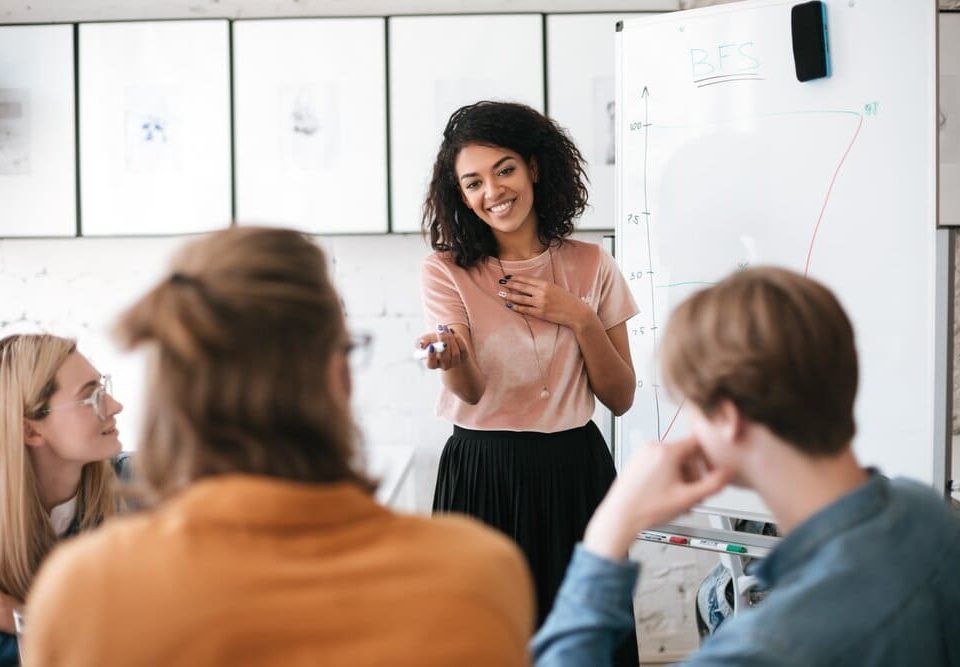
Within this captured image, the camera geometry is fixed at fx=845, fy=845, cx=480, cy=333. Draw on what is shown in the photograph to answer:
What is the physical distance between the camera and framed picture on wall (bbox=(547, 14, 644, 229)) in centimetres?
242

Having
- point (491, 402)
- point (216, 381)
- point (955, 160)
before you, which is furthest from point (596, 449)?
point (955, 160)

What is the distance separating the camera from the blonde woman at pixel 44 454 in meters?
1.30

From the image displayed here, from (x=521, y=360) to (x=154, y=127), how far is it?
1.51m

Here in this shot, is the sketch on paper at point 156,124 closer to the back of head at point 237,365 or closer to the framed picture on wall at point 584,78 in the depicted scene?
the framed picture on wall at point 584,78

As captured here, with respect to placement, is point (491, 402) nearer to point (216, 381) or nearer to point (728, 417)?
point (728, 417)

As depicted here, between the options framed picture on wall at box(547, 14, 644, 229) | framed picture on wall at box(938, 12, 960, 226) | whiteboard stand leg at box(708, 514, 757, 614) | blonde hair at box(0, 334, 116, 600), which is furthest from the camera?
framed picture on wall at box(547, 14, 644, 229)

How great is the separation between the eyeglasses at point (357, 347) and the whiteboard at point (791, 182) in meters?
0.87

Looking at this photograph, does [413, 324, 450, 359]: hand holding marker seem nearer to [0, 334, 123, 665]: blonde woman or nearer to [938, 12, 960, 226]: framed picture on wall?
[0, 334, 123, 665]: blonde woman

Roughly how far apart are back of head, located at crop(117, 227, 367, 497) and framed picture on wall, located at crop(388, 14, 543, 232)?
1.79 metres

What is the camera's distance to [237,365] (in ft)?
2.10

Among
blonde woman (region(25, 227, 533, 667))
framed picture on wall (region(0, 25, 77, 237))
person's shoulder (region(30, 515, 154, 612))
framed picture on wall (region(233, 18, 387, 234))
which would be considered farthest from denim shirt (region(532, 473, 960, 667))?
framed picture on wall (region(0, 25, 77, 237))

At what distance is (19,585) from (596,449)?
3.28ft

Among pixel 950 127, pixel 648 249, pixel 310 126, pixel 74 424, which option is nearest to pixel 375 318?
pixel 310 126

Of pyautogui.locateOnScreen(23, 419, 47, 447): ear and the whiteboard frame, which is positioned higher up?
the whiteboard frame
